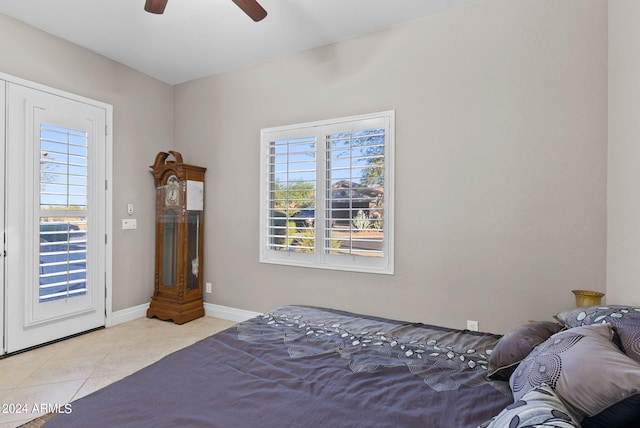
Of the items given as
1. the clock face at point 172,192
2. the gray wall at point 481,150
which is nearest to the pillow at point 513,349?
the gray wall at point 481,150

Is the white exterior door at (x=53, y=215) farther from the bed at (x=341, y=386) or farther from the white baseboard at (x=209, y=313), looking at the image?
the bed at (x=341, y=386)

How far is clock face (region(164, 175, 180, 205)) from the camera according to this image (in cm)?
357

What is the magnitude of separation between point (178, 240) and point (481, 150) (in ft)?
10.0

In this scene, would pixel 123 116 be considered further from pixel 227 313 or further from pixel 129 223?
pixel 227 313

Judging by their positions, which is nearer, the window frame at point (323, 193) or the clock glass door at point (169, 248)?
the window frame at point (323, 193)

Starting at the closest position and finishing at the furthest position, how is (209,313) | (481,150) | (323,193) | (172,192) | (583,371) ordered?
(583,371), (481,150), (323,193), (172,192), (209,313)

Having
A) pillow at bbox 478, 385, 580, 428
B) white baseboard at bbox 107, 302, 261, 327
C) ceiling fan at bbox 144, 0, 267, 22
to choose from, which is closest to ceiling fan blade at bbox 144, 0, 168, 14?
ceiling fan at bbox 144, 0, 267, 22

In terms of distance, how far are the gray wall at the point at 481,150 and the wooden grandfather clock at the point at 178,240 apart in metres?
1.07

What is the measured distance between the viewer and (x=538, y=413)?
78cm

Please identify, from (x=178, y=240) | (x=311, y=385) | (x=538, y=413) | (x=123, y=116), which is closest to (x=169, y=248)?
(x=178, y=240)

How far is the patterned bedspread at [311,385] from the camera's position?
103 centimetres

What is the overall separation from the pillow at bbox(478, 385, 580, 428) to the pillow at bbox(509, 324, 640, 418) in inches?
2.3

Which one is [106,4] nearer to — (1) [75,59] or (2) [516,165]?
(1) [75,59]

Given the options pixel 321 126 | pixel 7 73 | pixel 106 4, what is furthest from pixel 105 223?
pixel 321 126
